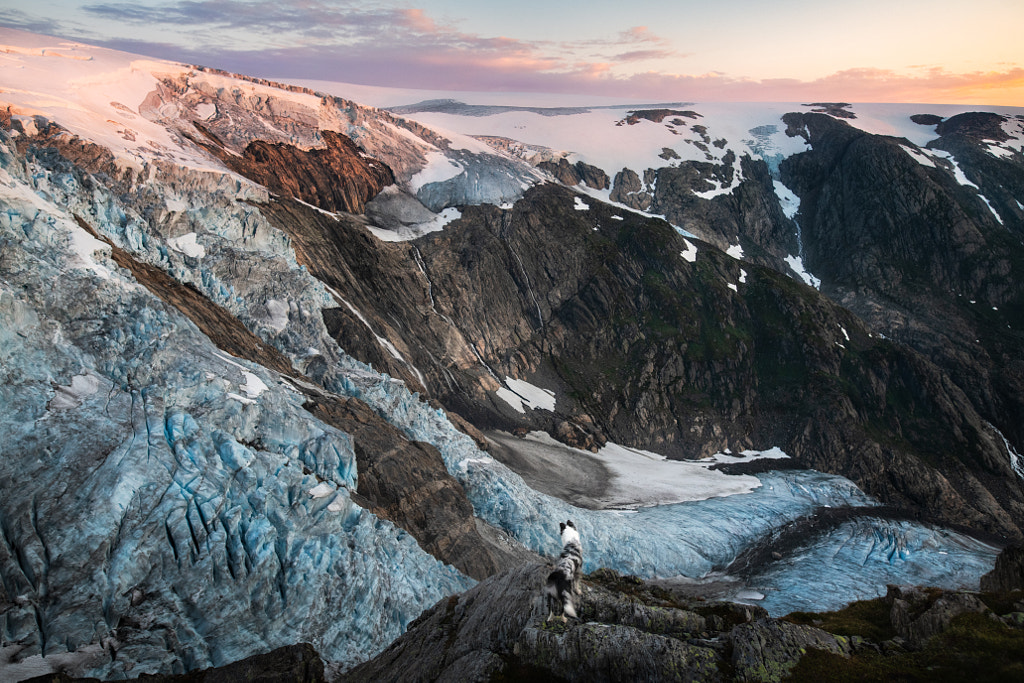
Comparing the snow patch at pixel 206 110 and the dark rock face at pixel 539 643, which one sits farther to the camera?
the snow patch at pixel 206 110

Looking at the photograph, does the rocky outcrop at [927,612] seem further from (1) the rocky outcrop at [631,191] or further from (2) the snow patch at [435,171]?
(1) the rocky outcrop at [631,191]

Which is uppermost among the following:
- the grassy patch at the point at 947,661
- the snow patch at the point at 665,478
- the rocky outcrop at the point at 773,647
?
the grassy patch at the point at 947,661

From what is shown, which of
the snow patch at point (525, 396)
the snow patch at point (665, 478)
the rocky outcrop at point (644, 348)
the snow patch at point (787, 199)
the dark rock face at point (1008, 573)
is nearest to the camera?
the dark rock face at point (1008, 573)

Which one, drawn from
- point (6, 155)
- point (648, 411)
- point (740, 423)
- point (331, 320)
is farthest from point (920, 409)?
point (6, 155)

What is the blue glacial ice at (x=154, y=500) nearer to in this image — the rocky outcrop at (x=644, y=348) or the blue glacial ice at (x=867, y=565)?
the rocky outcrop at (x=644, y=348)

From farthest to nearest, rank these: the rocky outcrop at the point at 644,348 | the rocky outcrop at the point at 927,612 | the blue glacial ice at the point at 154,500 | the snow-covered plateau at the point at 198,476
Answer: the rocky outcrop at the point at 644,348 → the snow-covered plateau at the point at 198,476 → the blue glacial ice at the point at 154,500 → the rocky outcrop at the point at 927,612

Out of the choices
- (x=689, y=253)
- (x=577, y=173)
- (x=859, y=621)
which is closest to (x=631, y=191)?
(x=577, y=173)

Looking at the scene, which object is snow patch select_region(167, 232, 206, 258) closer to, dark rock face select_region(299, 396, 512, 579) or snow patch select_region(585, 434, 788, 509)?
dark rock face select_region(299, 396, 512, 579)

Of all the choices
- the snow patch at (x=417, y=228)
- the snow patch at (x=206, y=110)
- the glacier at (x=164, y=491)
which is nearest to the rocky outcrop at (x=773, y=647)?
the glacier at (x=164, y=491)

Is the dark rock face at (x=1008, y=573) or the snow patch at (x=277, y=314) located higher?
the dark rock face at (x=1008, y=573)

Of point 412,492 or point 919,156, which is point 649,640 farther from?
point 919,156
